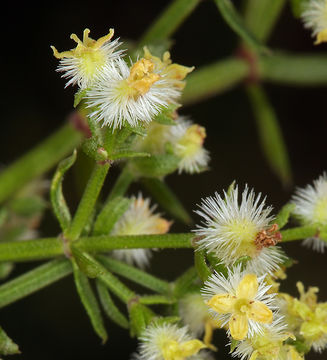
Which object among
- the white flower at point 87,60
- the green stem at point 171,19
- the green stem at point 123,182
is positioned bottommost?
the green stem at point 123,182

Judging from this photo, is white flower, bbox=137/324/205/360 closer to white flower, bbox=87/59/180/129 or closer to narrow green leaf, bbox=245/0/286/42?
white flower, bbox=87/59/180/129

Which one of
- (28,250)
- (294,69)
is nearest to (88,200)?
(28,250)

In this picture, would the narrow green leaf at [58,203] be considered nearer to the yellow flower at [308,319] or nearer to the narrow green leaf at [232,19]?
the yellow flower at [308,319]

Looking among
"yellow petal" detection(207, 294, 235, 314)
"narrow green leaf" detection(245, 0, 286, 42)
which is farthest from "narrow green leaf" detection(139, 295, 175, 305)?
"narrow green leaf" detection(245, 0, 286, 42)

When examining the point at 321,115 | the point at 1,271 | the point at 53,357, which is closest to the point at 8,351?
the point at 1,271

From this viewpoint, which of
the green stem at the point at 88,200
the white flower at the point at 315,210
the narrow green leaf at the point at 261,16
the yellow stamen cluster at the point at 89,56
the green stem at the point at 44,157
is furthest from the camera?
the narrow green leaf at the point at 261,16

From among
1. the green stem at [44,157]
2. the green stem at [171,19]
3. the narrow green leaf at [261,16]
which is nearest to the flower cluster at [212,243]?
the green stem at [171,19]
